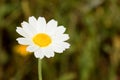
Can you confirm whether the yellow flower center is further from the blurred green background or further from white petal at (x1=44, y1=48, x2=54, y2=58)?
the blurred green background

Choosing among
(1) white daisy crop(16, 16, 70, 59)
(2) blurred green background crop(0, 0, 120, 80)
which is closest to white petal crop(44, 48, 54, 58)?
(1) white daisy crop(16, 16, 70, 59)

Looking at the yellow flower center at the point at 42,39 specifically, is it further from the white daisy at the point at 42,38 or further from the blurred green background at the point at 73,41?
the blurred green background at the point at 73,41

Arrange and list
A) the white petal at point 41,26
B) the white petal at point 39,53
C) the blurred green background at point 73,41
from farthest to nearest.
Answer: the blurred green background at point 73,41 → the white petal at point 41,26 → the white petal at point 39,53

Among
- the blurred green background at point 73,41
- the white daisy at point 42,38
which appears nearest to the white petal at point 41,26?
the white daisy at point 42,38

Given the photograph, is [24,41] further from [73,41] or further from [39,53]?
[73,41]

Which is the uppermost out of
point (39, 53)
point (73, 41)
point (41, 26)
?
point (73, 41)

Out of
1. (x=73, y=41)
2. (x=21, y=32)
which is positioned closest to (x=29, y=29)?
(x=21, y=32)

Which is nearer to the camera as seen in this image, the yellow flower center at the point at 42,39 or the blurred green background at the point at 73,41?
the yellow flower center at the point at 42,39
